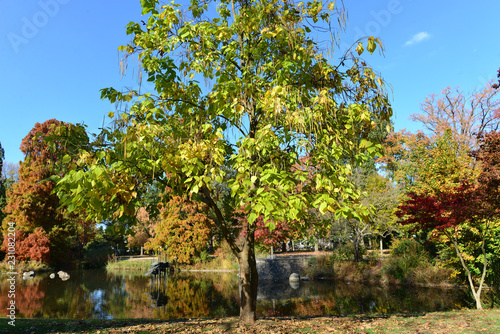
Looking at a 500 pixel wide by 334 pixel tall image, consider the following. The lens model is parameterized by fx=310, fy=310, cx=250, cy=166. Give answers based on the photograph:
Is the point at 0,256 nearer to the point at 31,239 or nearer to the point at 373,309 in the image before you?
the point at 31,239

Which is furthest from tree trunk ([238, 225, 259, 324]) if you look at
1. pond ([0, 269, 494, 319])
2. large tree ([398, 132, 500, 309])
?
large tree ([398, 132, 500, 309])

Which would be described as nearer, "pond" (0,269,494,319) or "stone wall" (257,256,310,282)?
"pond" (0,269,494,319)

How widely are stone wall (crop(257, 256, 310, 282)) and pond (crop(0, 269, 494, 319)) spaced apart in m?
4.43

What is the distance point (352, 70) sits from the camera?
18.0 ft

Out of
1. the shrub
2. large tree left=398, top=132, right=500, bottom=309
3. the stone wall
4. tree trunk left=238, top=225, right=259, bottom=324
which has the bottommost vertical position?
the stone wall

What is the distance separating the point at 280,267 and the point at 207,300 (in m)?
10.1

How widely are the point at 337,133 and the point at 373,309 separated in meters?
9.84

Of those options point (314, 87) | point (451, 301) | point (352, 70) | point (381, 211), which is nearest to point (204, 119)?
point (314, 87)

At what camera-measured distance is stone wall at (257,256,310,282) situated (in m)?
23.1

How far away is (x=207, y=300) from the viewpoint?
1433 centimetres

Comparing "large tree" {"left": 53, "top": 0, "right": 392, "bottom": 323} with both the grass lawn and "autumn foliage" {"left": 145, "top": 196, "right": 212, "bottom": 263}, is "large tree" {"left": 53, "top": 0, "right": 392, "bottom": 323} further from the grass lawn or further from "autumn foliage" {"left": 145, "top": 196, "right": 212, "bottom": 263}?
"autumn foliage" {"left": 145, "top": 196, "right": 212, "bottom": 263}

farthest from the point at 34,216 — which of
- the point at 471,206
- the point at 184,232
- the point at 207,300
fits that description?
the point at 471,206

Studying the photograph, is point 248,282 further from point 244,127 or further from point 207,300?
point 207,300

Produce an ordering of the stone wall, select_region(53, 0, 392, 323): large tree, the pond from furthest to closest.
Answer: the stone wall → the pond → select_region(53, 0, 392, 323): large tree
